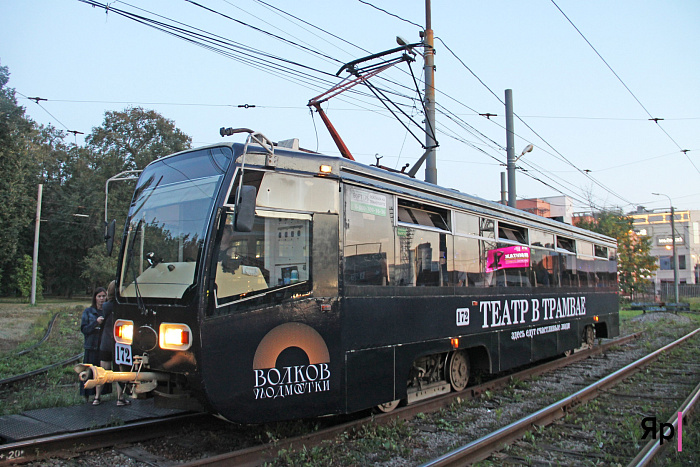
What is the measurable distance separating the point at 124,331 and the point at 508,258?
6020mm

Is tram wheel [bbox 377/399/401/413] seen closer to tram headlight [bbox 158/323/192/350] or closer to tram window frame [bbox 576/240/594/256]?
tram headlight [bbox 158/323/192/350]

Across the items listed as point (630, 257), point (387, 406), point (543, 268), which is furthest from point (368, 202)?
point (630, 257)

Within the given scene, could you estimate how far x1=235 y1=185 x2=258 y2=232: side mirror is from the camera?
15.1 ft

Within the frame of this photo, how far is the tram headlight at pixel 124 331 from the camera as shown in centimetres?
549

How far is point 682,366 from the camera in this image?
11242 mm

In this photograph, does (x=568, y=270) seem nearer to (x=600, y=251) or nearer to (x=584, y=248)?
(x=584, y=248)

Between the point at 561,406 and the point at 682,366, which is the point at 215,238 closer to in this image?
the point at 561,406

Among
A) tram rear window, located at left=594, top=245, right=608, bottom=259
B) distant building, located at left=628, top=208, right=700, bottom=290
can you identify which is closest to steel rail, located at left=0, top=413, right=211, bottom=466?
tram rear window, located at left=594, top=245, right=608, bottom=259

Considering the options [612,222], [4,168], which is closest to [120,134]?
[4,168]

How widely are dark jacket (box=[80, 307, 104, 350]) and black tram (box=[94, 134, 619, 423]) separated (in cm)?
173

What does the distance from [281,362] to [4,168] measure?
3304cm

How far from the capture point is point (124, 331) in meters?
5.60

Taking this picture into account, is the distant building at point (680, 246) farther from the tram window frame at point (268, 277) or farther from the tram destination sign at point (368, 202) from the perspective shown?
the tram window frame at point (268, 277)

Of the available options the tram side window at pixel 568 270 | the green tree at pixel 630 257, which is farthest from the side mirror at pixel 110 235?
the green tree at pixel 630 257
